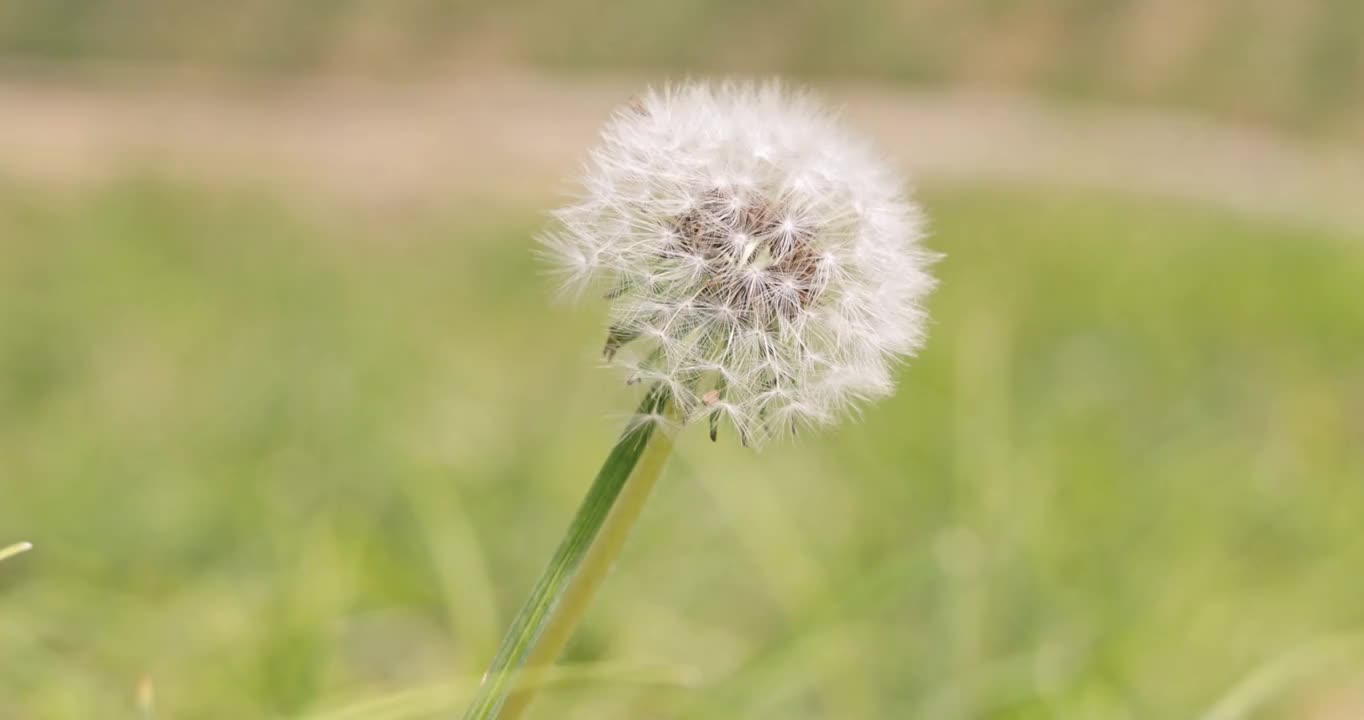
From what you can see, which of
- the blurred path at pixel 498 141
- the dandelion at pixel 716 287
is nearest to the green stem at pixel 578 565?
→ the dandelion at pixel 716 287

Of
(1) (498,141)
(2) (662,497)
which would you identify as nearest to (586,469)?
(2) (662,497)

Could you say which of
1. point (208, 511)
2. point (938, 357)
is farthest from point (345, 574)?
point (938, 357)

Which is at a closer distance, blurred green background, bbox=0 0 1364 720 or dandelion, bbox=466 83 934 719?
dandelion, bbox=466 83 934 719

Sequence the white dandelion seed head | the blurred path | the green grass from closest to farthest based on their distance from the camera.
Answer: the white dandelion seed head < the green grass < the blurred path

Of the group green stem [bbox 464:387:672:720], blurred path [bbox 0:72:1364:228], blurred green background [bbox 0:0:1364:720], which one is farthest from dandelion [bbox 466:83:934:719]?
blurred path [bbox 0:72:1364:228]

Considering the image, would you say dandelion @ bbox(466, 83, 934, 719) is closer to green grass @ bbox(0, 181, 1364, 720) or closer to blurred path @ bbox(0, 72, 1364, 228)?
green grass @ bbox(0, 181, 1364, 720)

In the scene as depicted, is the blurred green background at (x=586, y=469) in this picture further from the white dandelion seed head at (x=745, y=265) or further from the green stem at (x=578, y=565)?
the green stem at (x=578, y=565)
